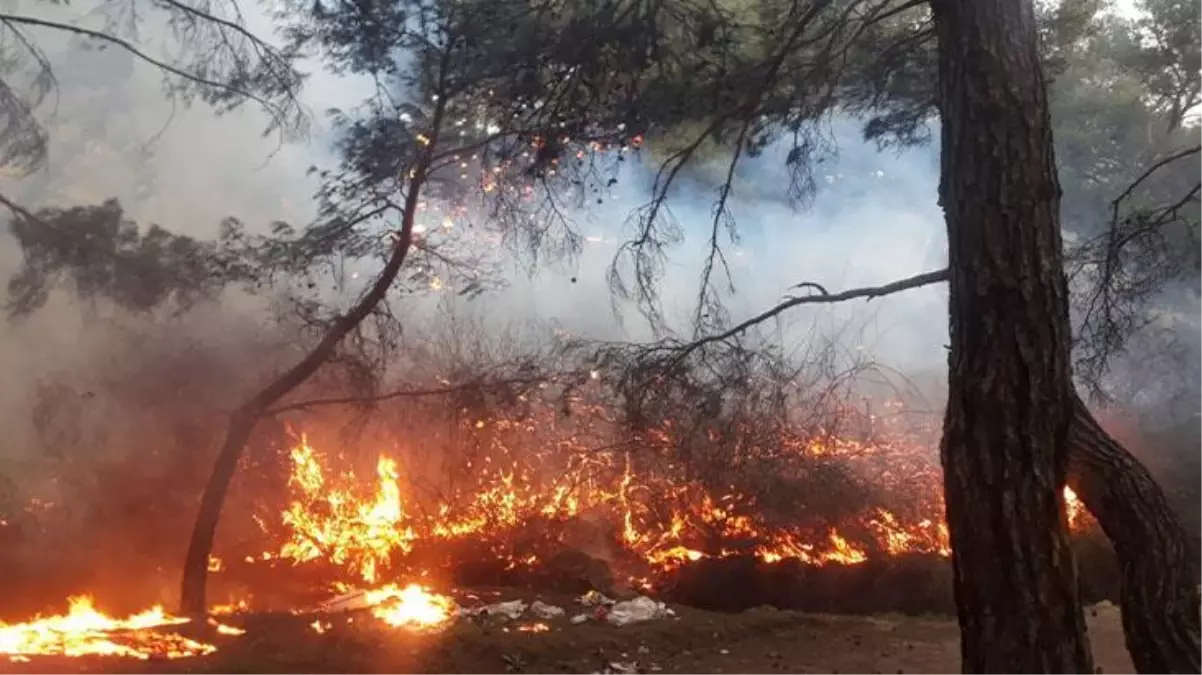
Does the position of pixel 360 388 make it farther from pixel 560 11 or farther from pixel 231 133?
pixel 231 133

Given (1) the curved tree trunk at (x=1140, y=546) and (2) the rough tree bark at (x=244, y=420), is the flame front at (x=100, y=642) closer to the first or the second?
(2) the rough tree bark at (x=244, y=420)

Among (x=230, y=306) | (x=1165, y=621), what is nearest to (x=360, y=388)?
(x=1165, y=621)

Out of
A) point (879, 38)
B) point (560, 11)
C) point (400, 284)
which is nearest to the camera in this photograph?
point (560, 11)

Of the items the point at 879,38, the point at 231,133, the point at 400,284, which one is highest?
the point at 231,133

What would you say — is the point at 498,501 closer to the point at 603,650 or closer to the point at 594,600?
the point at 594,600

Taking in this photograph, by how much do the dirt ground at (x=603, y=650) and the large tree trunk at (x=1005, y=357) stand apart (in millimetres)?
4835

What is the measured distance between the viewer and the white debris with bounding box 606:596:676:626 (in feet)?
32.7

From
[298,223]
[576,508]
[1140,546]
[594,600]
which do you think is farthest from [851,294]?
[298,223]

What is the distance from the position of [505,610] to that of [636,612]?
142 cm

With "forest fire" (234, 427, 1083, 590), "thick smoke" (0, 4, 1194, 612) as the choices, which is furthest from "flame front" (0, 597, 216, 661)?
"thick smoke" (0, 4, 1194, 612)

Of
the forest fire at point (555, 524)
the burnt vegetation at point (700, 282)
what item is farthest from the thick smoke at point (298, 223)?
the forest fire at point (555, 524)

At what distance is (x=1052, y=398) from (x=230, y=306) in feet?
63.5

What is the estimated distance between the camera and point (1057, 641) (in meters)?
4.01

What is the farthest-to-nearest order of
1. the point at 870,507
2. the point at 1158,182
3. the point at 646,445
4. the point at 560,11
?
the point at 1158,182, the point at 870,507, the point at 646,445, the point at 560,11
